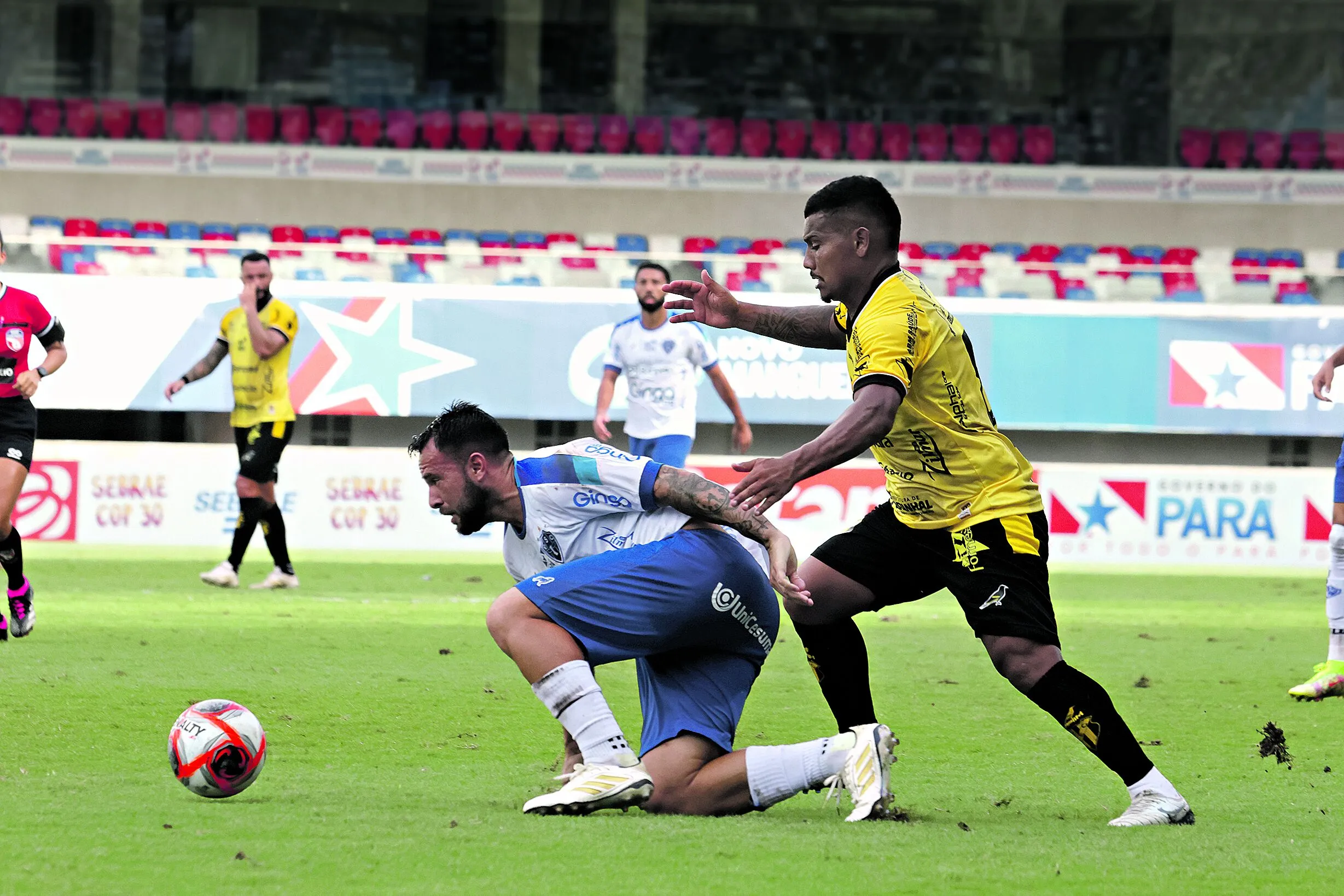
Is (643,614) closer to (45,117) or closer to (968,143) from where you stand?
(968,143)

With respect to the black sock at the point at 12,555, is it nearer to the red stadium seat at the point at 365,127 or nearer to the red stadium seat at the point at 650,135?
the red stadium seat at the point at 365,127

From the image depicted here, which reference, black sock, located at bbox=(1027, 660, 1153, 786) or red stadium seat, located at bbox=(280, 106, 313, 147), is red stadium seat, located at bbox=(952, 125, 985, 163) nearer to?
red stadium seat, located at bbox=(280, 106, 313, 147)

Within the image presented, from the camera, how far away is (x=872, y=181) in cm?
428

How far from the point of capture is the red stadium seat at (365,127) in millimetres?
23953

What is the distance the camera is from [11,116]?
24266mm

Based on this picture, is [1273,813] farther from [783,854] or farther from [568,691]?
[568,691]

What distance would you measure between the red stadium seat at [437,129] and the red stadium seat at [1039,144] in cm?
905

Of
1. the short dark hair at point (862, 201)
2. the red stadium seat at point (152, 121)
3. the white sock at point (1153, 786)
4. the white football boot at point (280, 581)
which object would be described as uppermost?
the red stadium seat at point (152, 121)

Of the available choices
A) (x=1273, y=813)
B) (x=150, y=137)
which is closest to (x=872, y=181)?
(x=1273, y=813)

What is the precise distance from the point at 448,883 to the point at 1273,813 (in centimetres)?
243

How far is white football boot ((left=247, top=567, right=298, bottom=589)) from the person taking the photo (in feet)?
36.3

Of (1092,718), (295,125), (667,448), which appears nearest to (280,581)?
(667,448)

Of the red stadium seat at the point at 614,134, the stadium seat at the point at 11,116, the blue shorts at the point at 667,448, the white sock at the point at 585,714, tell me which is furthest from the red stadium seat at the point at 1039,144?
the white sock at the point at 585,714

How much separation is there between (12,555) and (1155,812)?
19.3 feet
